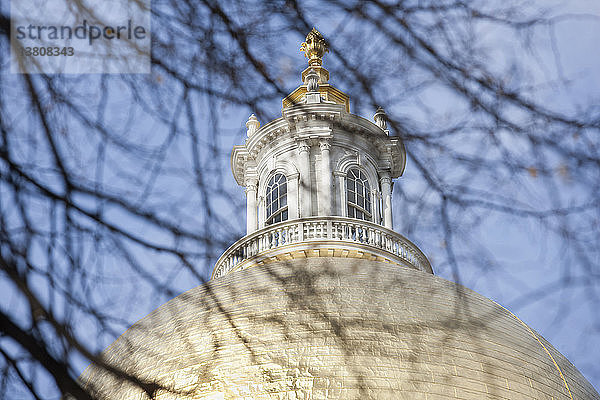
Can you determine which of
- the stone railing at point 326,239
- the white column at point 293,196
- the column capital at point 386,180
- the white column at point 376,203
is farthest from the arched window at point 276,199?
the column capital at point 386,180

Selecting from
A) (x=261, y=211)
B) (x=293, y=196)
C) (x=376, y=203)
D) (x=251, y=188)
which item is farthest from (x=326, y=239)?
(x=251, y=188)

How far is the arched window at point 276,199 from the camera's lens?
24.6 metres

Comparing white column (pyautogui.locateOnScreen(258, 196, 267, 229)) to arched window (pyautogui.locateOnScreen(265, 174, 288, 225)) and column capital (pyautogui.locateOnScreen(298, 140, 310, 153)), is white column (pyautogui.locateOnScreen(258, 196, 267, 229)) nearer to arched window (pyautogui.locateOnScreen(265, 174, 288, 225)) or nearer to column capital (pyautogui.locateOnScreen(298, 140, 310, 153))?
arched window (pyautogui.locateOnScreen(265, 174, 288, 225))

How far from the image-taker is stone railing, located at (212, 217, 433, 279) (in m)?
21.8

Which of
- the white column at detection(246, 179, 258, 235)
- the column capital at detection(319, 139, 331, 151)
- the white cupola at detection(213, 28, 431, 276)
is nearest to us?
the white cupola at detection(213, 28, 431, 276)

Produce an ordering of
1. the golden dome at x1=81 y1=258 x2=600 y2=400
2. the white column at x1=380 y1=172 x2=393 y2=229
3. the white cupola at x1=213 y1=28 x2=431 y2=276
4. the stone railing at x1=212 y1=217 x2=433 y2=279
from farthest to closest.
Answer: the white column at x1=380 y1=172 x2=393 y2=229 < the white cupola at x1=213 y1=28 x2=431 y2=276 < the stone railing at x1=212 y1=217 x2=433 y2=279 < the golden dome at x1=81 y1=258 x2=600 y2=400

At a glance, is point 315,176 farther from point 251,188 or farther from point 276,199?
point 251,188

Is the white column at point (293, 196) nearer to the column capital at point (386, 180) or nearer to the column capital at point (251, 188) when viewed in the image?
the column capital at point (251, 188)

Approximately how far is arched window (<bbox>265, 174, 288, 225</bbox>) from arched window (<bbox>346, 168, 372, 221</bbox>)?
1.66 metres

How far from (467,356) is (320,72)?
14.1 metres

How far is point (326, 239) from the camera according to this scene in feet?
71.4

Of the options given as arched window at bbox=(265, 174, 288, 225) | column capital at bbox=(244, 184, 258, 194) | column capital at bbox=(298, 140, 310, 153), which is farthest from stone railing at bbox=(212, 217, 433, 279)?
column capital at bbox=(244, 184, 258, 194)

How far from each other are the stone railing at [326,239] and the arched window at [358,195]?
2.01 metres

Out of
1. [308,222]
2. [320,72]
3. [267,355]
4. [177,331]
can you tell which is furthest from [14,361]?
[320,72]
